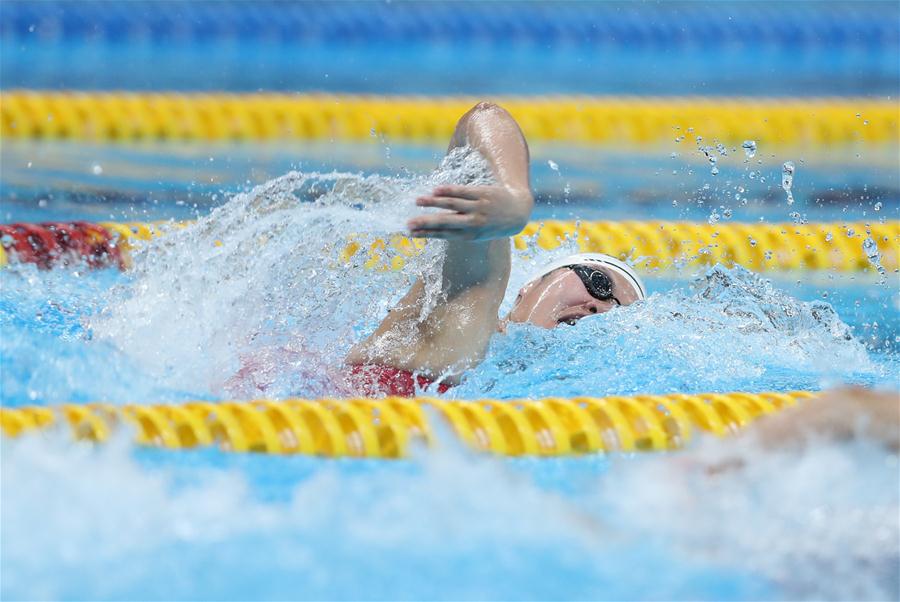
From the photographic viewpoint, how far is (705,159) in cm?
523

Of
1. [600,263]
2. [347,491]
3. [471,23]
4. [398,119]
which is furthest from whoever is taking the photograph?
[471,23]

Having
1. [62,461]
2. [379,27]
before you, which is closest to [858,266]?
[62,461]

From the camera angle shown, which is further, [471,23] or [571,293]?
[471,23]

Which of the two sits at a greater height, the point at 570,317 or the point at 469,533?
the point at 570,317

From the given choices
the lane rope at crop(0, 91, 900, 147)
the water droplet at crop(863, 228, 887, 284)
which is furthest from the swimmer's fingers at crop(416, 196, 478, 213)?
the lane rope at crop(0, 91, 900, 147)

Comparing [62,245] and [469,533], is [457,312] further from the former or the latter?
[62,245]

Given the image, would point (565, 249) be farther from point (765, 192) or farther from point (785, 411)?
point (785, 411)

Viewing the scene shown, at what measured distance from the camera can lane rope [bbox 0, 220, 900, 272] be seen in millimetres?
3699

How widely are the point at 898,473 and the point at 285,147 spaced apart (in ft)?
11.7

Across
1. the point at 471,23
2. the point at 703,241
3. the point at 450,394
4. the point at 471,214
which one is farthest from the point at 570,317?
the point at 471,23

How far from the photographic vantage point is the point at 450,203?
6.70 ft

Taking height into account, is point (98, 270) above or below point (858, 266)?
below

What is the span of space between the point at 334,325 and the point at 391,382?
326 millimetres

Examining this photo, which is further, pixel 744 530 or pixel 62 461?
pixel 62 461
